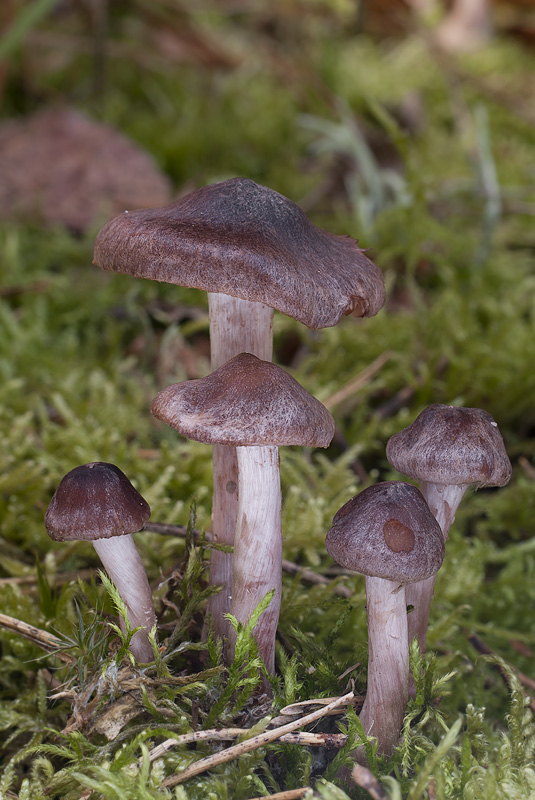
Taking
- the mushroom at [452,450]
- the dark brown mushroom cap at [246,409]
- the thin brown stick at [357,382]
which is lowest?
the thin brown stick at [357,382]

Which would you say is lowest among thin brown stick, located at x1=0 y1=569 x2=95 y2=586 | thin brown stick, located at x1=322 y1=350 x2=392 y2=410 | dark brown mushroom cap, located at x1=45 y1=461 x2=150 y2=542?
thin brown stick, located at x1=0 y1=569 x2=95 y2=586

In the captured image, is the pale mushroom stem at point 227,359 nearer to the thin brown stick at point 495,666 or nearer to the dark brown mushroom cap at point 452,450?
the dark brown mushroom cap at point 452,450

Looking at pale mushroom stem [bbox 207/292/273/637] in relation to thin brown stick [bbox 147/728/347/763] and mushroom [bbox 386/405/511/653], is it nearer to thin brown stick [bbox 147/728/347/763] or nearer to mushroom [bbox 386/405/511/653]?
thin brown stick [bbox 147/728/347/763]

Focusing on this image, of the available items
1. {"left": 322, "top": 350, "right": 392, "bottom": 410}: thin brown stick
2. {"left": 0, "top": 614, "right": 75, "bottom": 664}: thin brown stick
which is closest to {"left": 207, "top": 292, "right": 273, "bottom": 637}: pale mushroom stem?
{"left": 0, "top": 614, "right": 75, "bottom": 664}: thin brown stick

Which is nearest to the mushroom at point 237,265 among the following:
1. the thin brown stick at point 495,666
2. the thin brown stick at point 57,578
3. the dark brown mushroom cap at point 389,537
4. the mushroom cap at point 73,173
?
the dark brown mushroom cap at point 389,537

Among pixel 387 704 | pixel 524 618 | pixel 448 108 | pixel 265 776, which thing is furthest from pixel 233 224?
pixel 448 108

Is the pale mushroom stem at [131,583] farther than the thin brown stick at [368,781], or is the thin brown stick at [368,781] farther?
the pale mushroom stem at [131,583]
